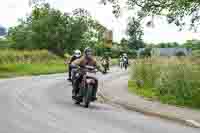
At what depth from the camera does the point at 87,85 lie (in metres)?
15.7

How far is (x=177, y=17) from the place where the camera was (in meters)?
19.6

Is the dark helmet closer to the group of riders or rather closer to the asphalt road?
the group of riders

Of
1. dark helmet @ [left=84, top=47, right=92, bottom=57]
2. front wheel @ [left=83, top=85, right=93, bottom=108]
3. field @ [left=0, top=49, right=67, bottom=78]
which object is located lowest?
field @ [left=0, top=49, right=67, bottom=78]

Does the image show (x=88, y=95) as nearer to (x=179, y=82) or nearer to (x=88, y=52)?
(x=88, y=52)

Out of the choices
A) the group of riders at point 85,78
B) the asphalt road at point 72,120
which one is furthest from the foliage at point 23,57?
the asphalt road at point 72,120

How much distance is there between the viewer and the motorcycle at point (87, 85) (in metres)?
15.6

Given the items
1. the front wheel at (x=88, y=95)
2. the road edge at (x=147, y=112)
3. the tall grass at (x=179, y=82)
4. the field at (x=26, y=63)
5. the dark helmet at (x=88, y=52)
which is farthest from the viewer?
the field at (x=26, y=63)

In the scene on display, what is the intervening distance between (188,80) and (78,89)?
385cm

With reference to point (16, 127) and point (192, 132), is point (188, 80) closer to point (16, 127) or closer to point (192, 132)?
point (192, 132)

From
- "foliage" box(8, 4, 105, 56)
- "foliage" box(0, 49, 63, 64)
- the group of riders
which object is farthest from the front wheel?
"foliage" box(8, 4, 105, 56)

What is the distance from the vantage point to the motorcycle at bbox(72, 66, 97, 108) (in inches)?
A: 615

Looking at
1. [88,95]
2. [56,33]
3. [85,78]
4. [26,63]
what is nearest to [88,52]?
[85,78]

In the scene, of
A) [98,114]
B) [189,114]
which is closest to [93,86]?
[98,114]

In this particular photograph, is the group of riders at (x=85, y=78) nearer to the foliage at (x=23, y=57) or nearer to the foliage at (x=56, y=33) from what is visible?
the foliage at (x=23, y=57)
